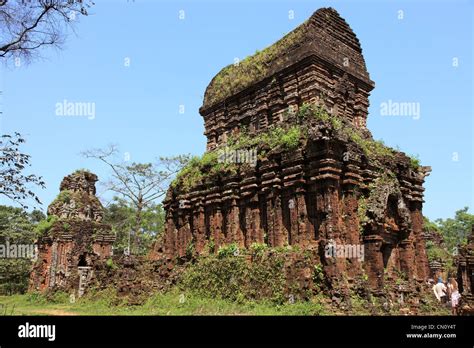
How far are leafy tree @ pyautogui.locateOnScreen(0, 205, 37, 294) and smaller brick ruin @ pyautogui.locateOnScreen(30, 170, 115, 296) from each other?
10487 mm

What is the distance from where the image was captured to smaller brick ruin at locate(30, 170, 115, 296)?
1046 inches

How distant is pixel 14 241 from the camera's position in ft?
135

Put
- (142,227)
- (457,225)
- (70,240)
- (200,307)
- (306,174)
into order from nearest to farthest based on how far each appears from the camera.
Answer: (306,174)
(200,307)
(70,240)
(142,227)
(457,225)

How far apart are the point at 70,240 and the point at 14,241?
17673mm

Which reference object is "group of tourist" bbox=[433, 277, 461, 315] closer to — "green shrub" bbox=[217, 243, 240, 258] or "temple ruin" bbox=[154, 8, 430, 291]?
"temple ruin" bbox=[154, 8, 430, 291]

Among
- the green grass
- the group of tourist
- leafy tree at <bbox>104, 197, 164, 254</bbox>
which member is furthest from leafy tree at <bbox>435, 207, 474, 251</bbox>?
the green grass

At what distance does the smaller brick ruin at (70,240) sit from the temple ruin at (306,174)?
9.46m

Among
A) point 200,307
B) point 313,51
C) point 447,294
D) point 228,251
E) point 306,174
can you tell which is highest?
point 313,51

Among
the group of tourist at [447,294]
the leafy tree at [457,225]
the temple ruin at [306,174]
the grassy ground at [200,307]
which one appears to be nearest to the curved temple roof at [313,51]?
the temple ruin at [306,174]

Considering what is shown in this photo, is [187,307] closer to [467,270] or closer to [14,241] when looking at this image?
[467,270]

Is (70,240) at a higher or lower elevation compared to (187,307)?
higher

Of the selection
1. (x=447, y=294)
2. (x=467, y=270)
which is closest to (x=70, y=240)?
(x=447, y=294)

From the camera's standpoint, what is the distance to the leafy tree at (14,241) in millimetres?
37625

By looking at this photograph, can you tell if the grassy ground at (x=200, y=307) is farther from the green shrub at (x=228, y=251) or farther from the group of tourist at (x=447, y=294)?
the green shrub at (x=228, y=251)
